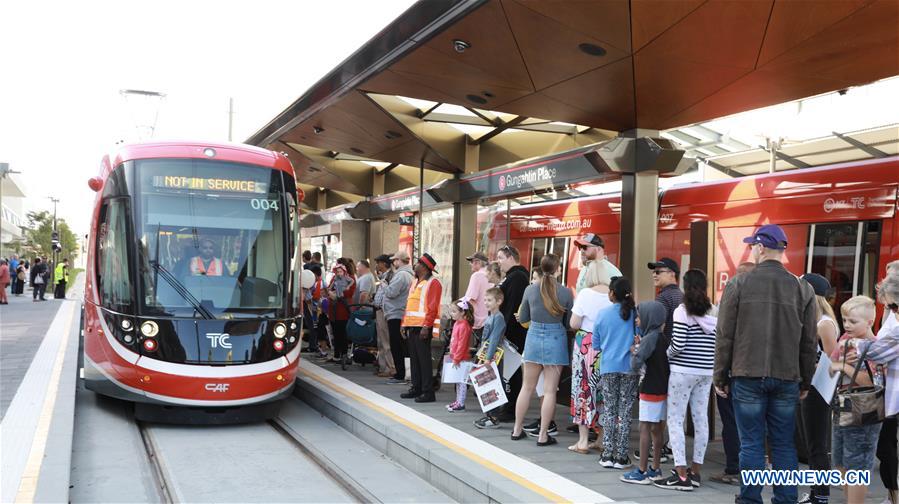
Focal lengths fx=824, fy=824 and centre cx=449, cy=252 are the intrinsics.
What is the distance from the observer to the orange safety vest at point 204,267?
884 cm

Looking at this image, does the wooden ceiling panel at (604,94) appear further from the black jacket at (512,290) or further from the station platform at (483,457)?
the station platform at (483,457)

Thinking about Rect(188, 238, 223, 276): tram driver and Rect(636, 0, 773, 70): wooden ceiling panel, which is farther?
Rect(188, 238, 223, 276): tram driver

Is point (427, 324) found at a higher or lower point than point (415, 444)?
higher

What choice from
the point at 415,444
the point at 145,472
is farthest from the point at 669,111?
the point at 145,472

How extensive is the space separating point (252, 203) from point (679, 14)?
497cm

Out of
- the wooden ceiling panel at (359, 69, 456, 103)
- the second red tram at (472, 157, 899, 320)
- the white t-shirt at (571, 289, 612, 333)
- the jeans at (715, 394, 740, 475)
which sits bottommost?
the jeans at (715, 394, 740, 475)

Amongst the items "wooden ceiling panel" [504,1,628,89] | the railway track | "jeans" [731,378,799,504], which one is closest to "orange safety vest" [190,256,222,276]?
the railway track

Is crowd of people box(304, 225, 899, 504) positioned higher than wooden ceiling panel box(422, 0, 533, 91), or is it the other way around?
wooden ceiling panel box(422, 0, 533, 91)

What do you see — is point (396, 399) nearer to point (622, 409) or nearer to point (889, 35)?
point (622, 409)

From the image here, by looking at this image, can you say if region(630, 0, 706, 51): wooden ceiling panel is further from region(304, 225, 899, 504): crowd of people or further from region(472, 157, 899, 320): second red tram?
region(472, 157, 899, 320): second red tram

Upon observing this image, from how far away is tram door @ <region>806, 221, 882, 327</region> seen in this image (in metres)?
9.20

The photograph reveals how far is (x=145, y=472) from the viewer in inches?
273

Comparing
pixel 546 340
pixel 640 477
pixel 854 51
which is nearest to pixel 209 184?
pixel 546 340

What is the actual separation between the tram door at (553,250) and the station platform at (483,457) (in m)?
4.63
